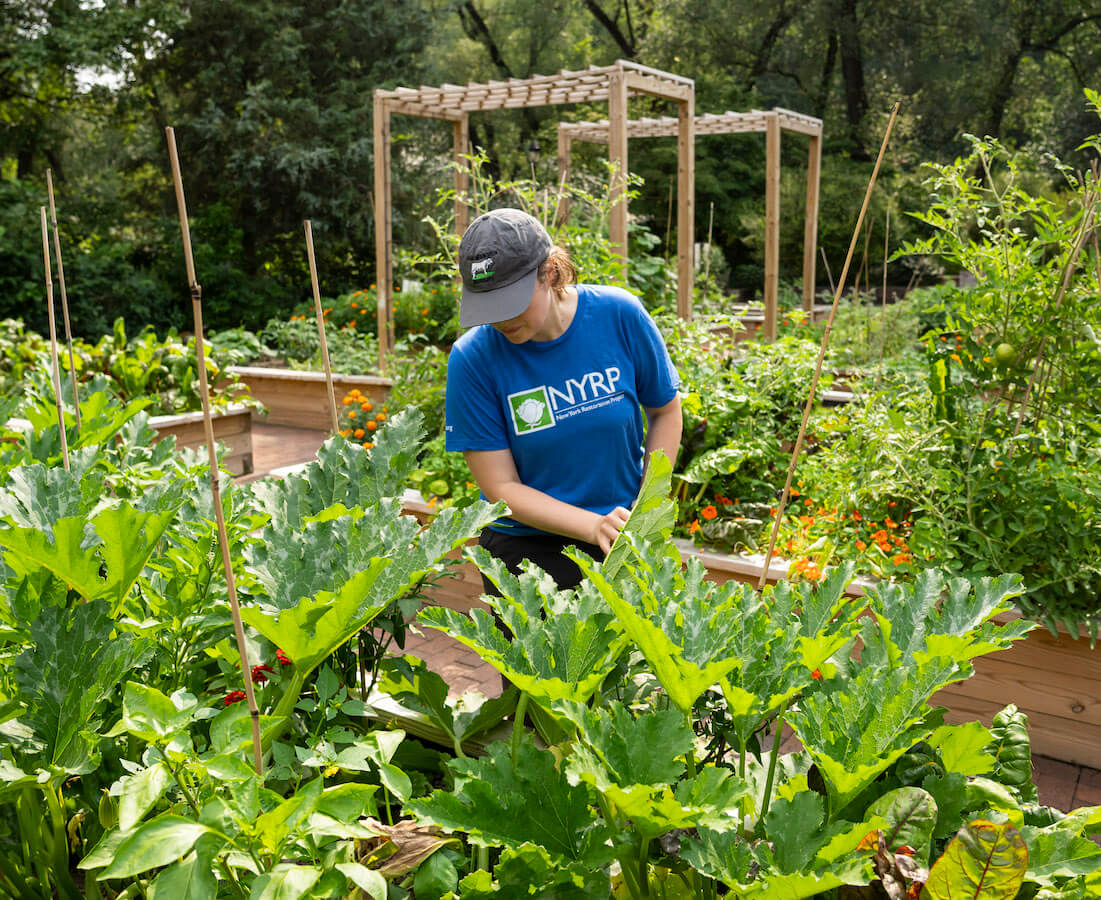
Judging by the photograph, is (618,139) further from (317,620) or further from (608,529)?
(317,620)

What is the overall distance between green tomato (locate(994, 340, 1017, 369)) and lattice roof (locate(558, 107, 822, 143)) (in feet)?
22.5

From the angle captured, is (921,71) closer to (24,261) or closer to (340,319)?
(340,319)

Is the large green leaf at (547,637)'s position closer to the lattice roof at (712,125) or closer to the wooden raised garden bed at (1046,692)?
the wooden raised garden bed at (1046,692)

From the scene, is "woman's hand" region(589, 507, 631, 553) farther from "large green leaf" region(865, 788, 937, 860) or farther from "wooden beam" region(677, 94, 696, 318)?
"wooden beam" region(677, 94, 696, 318)

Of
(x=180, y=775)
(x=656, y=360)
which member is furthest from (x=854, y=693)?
(x=656, y=360)

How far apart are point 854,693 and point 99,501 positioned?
1387mm

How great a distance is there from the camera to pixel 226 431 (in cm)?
623

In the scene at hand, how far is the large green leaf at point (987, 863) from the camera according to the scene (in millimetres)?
866

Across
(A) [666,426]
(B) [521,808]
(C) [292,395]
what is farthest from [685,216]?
(B) [521,808]

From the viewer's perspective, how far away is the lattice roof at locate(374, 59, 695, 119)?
621 centimetres

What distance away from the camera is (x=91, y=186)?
16188 mm

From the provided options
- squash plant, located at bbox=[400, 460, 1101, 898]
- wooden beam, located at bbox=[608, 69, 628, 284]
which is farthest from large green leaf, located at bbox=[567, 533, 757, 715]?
wooden beam, located at bbox=[608, 69, 628, 284]

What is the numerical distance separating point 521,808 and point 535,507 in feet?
3.59

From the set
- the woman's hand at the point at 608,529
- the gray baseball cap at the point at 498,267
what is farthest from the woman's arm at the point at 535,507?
the gray baseball cap at the point at 498,267
